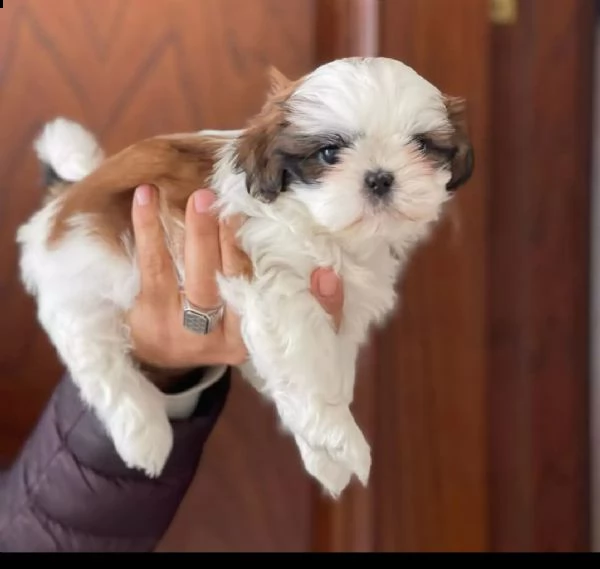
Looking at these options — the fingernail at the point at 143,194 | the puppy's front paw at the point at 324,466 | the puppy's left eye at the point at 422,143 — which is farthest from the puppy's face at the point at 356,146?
the puppy's front paw at the point at 324,466

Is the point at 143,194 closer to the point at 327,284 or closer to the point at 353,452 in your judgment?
→ the point at 327,284

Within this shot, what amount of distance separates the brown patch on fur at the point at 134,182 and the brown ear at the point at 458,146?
0.22m

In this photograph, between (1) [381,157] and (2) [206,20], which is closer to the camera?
(1) [381,157]

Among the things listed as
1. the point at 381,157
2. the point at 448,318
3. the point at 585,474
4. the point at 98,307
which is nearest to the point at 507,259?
the point at 448,318

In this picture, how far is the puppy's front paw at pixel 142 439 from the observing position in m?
0.82

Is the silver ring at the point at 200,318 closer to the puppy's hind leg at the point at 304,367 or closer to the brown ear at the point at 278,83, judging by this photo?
the puppy's hind leg at the point at 304,367

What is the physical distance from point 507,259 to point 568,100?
0.22 meters

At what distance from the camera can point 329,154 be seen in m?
0.68

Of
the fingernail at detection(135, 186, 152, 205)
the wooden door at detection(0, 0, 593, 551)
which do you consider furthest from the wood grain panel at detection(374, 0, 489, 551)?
the fingernail at detection(135, 186, 152, 205)

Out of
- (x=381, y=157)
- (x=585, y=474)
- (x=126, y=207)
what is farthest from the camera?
(x=585, y=474)

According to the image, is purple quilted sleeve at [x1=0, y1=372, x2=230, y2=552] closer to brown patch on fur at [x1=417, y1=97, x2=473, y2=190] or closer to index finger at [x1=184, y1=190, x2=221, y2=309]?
index finger at [x1=184, y1=190, x2=221, y2=309]

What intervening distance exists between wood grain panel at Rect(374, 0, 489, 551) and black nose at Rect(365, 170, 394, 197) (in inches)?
12.7

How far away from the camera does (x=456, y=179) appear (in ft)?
2.45
